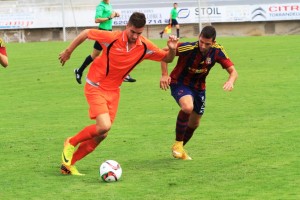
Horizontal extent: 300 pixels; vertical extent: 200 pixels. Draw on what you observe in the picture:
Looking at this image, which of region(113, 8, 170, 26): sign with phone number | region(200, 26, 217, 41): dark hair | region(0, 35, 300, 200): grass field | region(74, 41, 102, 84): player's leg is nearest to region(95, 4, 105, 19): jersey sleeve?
region(0, 35, 300, 200): grass field

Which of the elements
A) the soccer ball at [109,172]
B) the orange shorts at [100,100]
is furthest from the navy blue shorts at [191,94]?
the soccer ball at [109,172]

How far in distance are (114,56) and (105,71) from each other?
0.69 ft

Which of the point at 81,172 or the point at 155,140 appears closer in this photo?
the point at 81,172

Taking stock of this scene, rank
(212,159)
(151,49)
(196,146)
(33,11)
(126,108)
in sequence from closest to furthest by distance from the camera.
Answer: (151,49)
(212,159)
(196,146)
(126,108)
(33,11)

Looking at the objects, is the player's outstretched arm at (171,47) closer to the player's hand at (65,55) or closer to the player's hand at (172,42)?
the player's hand at (172,42)

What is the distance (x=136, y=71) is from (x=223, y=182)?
1479 cm

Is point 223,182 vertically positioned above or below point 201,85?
below

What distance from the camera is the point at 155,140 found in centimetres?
1147

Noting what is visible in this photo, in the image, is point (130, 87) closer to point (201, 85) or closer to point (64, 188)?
point (201, 85)

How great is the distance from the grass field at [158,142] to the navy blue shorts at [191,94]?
632mm

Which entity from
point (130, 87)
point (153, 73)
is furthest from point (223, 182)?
point (153, 73)

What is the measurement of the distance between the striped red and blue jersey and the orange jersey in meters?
0.78

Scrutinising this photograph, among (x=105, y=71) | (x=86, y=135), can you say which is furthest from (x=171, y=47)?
(x=86, y=135)

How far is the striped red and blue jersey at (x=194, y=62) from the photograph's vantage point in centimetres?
980
